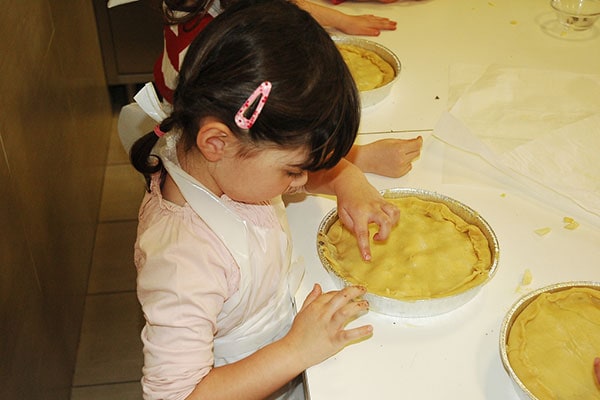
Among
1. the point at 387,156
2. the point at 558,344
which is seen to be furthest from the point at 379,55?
the point at 558,344

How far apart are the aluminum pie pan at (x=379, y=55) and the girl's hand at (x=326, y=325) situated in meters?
0.46

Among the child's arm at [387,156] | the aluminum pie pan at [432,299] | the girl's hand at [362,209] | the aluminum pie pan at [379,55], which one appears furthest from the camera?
the aluminum pie pan at [379,55]

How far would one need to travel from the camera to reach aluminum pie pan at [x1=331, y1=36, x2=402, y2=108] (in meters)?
1.24

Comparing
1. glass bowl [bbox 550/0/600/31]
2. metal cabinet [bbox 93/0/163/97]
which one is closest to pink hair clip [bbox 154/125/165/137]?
glass bowl [bbox 550/0/600/31]

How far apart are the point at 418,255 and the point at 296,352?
0.77 feet

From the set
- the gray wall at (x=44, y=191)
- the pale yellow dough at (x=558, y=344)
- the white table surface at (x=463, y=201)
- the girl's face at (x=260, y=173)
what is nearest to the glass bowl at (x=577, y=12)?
the white table surface at (x=463, y=201)

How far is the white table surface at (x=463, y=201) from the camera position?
0.82 metres

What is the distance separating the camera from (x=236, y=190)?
876mm

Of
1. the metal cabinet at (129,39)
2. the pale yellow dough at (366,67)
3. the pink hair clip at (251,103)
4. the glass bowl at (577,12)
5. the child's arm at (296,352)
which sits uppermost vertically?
the pink hair clip at (251,103)

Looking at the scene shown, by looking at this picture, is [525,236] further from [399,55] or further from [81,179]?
[81,179]

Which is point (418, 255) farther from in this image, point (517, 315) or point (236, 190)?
point (236, 190)

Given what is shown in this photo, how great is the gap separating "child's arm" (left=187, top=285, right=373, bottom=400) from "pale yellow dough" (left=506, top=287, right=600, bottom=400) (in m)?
0.19

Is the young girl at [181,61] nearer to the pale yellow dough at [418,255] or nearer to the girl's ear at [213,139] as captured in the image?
the pale yellow dough at [418,255]

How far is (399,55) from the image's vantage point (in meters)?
1.42
